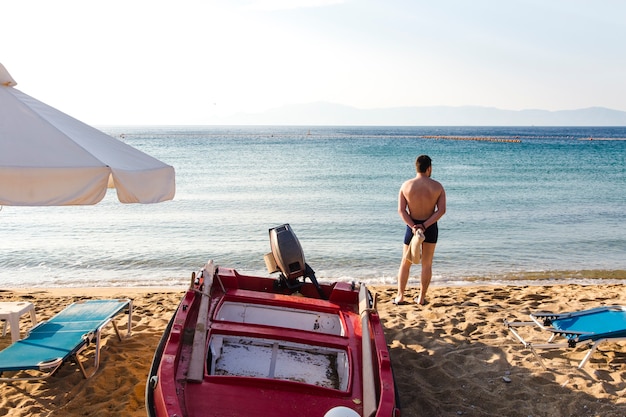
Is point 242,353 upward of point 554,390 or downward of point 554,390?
upward

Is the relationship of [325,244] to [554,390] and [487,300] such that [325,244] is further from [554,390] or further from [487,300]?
[554,390]

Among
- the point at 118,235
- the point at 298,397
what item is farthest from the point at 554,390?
the point at 118,235

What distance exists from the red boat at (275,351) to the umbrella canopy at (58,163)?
3.54ft

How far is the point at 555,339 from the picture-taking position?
18.5 ft

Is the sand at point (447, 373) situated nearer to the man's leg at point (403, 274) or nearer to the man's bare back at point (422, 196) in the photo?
the man's leg at point (403, 274)

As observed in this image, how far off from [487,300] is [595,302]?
1.39m

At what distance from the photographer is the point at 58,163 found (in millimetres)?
3580

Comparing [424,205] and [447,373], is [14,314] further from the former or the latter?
[424,205]

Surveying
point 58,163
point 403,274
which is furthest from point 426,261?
point 58,163

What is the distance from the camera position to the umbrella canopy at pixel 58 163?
3.46 meters

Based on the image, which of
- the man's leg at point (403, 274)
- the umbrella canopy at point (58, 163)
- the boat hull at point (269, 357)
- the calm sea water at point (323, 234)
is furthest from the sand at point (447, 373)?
the calm sea water at point (323, 234)

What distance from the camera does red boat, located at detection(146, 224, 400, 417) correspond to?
10.8 feet

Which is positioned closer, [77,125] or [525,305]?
[77,125]

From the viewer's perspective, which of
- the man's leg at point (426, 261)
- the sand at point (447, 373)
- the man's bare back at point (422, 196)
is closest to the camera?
the sand at point (447, 373)
